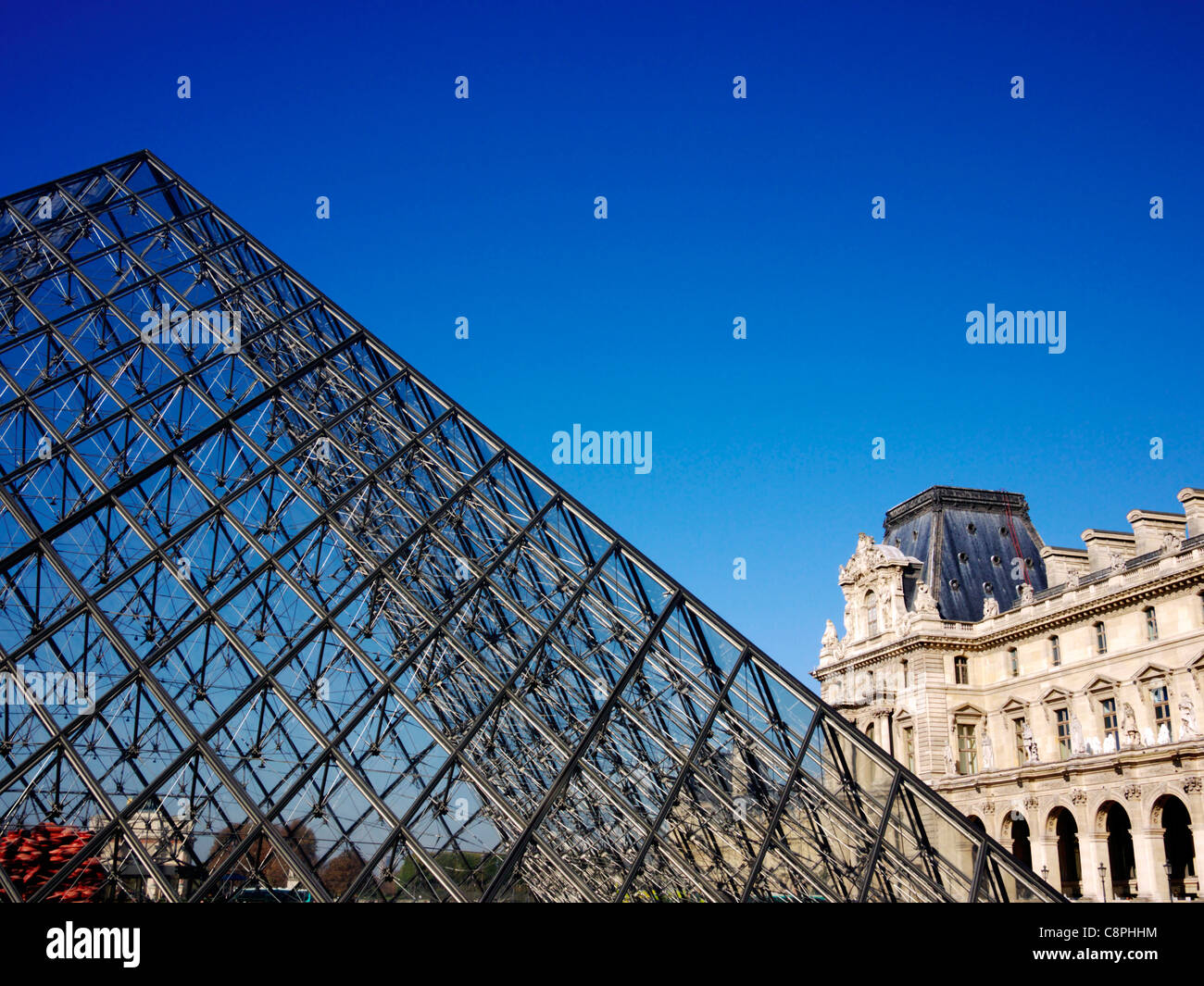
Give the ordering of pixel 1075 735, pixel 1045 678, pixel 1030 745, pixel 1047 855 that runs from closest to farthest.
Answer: pixel 1047 855 → pixel 1075 735 → pixel 1030 745 → pixel 1045 678

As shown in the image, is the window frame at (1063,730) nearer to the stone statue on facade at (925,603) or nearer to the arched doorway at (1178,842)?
the arched doorway at (1178,842)

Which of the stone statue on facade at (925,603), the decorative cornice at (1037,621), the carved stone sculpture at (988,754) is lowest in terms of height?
the carved stone sculpture at (988,754)

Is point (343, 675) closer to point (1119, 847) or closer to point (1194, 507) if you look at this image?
point (1194, 507)

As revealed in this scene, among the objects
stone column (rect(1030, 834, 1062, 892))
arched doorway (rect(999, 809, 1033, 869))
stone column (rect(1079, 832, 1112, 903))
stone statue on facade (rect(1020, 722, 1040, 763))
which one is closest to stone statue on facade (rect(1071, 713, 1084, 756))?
stone statue on facade (rect(1020, 722, 1040, 763))

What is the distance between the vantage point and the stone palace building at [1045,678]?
42.0 m

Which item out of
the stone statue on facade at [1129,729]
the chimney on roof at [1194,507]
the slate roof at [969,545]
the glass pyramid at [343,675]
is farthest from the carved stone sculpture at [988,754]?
the glass pyramid at [343,675]

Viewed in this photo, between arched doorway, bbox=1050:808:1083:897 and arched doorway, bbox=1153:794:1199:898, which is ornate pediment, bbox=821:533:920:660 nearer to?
arched doorway, bbox=1050:808:1083:897

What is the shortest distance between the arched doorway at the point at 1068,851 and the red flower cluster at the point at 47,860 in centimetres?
4507

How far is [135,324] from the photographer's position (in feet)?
70.4

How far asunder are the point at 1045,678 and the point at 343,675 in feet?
145

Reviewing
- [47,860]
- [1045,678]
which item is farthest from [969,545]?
[47,860]

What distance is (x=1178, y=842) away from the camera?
44.7 meters

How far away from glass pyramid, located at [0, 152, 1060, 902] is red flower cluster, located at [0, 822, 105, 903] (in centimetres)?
4
